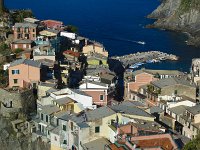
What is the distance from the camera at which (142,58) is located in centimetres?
6006

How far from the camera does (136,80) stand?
35594 mm

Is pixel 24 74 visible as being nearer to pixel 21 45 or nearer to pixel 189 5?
pixel 21 45

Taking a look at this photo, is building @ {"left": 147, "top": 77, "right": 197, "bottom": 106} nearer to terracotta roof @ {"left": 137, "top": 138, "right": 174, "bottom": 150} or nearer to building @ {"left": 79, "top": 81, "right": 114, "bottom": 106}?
building @ {"left": 79, "top": 81, "right": 114, "bottom": 106}

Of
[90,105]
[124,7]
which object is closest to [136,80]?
[90,105]

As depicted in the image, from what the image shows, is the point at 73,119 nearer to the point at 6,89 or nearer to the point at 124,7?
the point at 6,89

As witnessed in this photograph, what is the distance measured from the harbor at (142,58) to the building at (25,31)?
662 inches

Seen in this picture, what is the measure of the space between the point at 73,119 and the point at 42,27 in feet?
58.3

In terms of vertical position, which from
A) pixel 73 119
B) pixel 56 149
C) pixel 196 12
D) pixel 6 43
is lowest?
pixel 56 149

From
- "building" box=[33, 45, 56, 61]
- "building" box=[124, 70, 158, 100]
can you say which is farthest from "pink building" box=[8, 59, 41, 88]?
"building" box=[124, 70, 158, 100]

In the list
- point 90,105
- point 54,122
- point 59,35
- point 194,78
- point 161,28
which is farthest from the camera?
point 161,28

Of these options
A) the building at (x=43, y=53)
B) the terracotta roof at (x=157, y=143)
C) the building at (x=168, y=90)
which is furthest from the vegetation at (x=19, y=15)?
the terracotta roof at (x=157, y=143)

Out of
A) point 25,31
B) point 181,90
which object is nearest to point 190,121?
point 181,90

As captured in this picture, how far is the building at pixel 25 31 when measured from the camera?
38719 millimetres

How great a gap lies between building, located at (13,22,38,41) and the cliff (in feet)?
133
